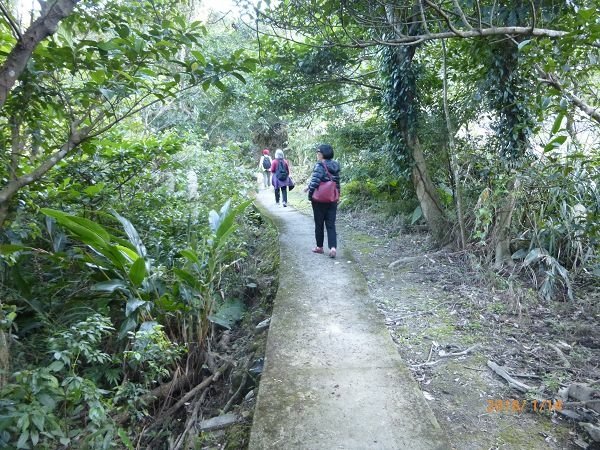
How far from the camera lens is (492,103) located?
16.3 feet

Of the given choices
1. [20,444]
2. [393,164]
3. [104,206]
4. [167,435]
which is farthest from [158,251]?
[393,164]

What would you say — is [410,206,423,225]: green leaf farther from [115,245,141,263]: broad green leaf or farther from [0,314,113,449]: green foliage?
[0,314,113,449]: green foliage

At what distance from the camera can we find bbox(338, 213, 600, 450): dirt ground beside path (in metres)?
2.40

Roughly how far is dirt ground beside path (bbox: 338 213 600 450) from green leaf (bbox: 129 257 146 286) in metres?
2.24

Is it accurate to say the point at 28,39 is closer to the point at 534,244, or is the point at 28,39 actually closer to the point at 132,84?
the point at 132,84

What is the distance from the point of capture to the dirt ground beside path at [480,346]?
2404mm

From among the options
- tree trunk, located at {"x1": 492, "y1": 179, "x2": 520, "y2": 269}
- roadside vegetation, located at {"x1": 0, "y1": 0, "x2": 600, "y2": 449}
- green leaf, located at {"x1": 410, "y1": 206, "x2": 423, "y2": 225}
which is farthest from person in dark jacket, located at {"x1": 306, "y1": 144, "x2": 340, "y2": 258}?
green leaf, located at {"x1": 410, "y1": 206, "x2": 423, "y2": 225}

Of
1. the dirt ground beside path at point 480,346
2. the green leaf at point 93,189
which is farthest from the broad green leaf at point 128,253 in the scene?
the dirt ground beside path at point 480,346

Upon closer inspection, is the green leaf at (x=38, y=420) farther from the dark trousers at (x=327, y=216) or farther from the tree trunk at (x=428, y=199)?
the tree trunk at (x=428, y=199)

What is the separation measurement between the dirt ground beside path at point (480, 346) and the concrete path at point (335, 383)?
9.5 inches

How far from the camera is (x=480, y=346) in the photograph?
3.34 meters

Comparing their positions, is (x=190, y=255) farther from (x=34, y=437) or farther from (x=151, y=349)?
(x=34, y=437)

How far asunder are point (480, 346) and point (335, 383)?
1.44m
